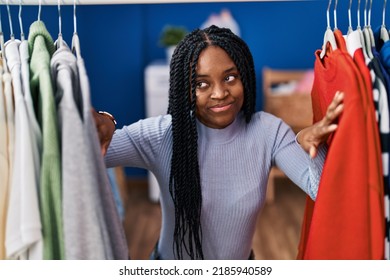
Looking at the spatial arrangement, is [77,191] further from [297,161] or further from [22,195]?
[297,161]

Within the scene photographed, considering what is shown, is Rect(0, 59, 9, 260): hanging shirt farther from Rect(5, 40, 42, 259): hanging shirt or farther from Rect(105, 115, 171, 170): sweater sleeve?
Rect(105, 115, 171, 170): sweater sleeve

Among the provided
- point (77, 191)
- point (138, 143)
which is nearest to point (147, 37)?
point (138, 143)

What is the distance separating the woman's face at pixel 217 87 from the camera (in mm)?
953

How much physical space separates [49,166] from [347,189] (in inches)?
17.7

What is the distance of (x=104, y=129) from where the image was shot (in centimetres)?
93

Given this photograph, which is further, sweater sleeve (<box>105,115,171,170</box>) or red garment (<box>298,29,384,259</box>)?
sweater sleeve (<box>105,115,171,170</box>)

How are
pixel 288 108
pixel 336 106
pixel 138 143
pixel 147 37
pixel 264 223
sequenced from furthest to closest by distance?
pixel 147 37
pixel 288 108
pixel 264 223
pixel 138 143
pixel 336 106

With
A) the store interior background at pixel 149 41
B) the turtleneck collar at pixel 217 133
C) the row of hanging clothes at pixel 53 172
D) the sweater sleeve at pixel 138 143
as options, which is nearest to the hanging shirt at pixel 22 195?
the row of hanging clothes at pixel 53 172

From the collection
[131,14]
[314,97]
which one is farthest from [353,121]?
[131,14]

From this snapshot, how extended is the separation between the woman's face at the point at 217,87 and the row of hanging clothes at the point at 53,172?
26cm

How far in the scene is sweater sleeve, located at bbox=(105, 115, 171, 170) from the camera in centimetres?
103

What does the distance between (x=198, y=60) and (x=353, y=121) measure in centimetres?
32

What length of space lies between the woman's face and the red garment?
0.19m

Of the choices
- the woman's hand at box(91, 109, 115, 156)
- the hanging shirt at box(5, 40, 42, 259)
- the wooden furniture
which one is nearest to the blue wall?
the wooden furniture
